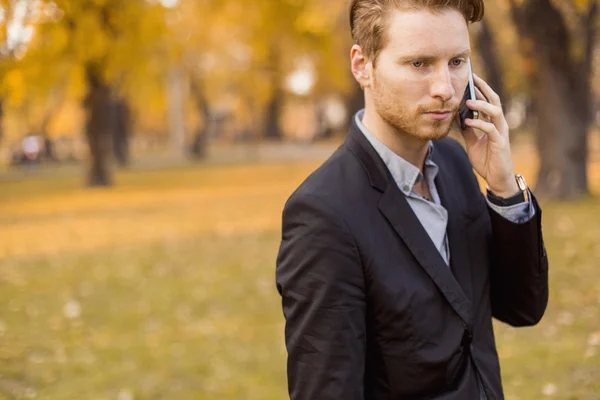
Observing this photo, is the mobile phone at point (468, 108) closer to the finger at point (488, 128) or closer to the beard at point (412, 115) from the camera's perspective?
the finger at point (488, 128)

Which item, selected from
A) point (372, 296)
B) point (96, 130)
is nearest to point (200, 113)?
point (96, 130)

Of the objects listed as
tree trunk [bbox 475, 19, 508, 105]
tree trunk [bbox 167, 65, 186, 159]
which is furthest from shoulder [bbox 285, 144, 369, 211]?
tree trunk [bbox 167, 65, 186, 159]

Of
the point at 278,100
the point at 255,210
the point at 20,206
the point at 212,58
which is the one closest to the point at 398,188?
the point at 255,210

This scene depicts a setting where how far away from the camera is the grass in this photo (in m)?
6.53

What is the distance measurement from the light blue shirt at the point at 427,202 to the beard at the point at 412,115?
0.33ft

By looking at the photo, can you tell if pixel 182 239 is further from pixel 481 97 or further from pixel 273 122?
pixel 273 122

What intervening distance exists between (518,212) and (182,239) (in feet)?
39.9

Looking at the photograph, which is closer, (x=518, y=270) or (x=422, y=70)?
(x=422, y=70)

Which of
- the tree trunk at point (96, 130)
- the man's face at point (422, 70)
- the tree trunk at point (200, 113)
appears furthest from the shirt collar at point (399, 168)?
the tree trunk at point (200, 113)

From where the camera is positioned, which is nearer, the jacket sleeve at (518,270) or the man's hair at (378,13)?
the man's hair at (378,13)

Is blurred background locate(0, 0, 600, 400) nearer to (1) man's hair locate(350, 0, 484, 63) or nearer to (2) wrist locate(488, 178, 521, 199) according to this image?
(1) man's hair locate(350, 0, 484, 63)

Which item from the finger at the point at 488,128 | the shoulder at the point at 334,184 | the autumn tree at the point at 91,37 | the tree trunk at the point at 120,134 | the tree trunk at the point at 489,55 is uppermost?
the finger at the point at 488,128

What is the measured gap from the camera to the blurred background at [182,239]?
6859mm

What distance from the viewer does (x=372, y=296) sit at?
2.21m
